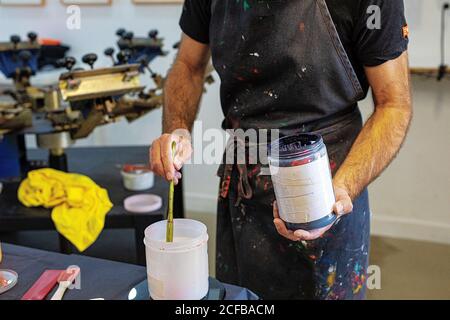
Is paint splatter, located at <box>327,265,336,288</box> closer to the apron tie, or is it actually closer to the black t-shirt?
the apron tie

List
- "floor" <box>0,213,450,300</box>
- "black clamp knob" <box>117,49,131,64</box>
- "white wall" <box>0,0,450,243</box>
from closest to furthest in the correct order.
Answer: "black clamp knob" <box>117,49,131,64</box> → "floor" <box>0,213,450,300</box> → "white wall" <box>0,0,450,243</box>

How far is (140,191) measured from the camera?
74.5 inches

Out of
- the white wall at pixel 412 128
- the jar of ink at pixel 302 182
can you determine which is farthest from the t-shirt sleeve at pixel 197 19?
the white wall at pixel 412 128

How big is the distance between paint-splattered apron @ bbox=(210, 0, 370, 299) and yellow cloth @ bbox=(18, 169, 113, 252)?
2.09 feet

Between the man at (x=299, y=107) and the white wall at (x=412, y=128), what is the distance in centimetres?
119

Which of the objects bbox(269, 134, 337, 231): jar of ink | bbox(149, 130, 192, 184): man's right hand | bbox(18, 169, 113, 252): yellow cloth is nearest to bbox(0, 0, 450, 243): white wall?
bbox(18, 169, 113, 252): yellow cloth

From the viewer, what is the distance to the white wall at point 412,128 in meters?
2.47

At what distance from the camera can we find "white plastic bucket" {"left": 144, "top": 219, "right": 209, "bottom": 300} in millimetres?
754

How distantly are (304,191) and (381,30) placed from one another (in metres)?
0.42

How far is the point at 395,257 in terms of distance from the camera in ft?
8.45

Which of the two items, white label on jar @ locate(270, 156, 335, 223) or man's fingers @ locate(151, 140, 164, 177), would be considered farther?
man's fingers @ locate(151, 140, 164, 177)
